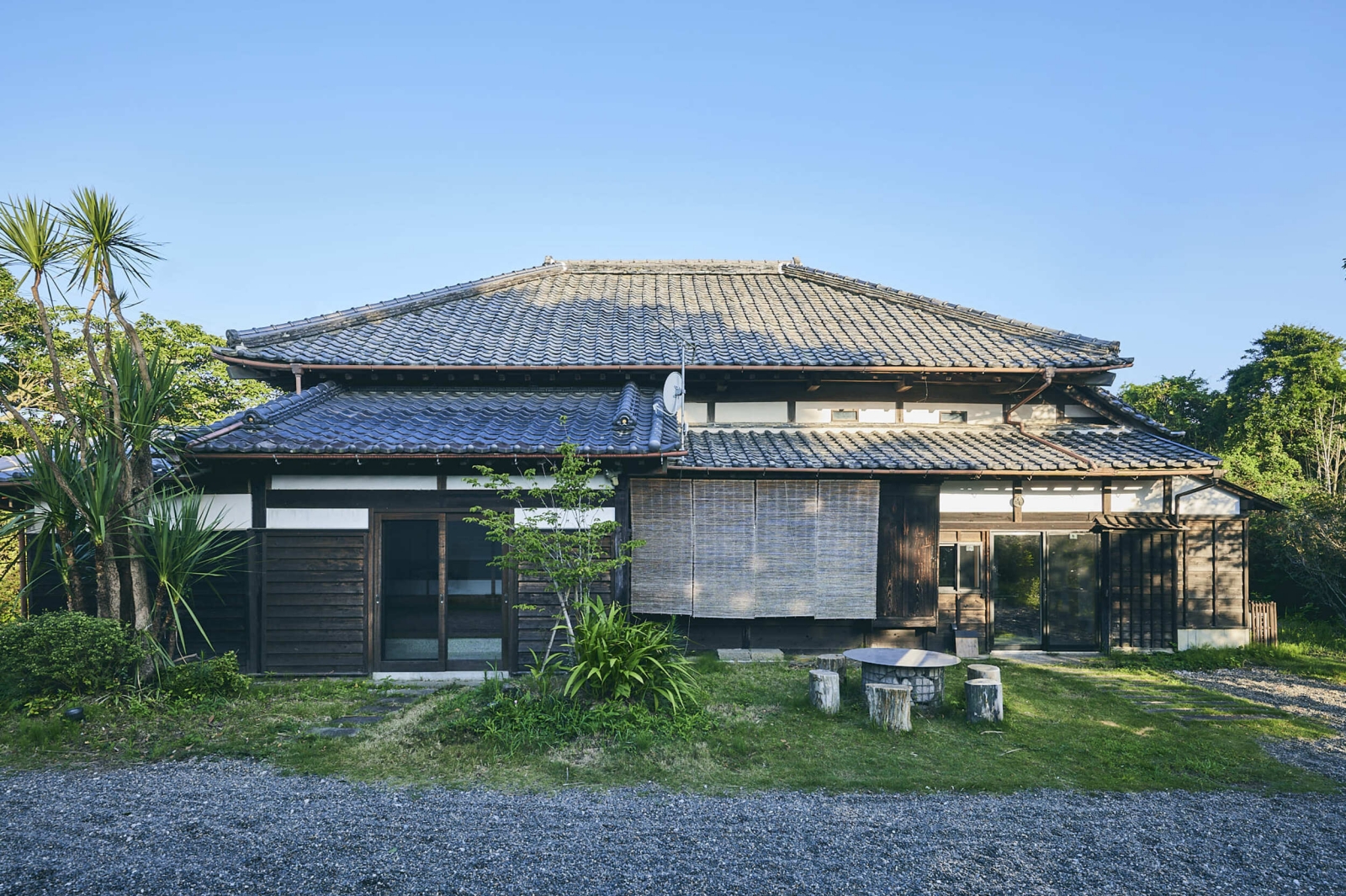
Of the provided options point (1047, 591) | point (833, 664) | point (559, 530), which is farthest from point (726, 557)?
point (1047, 591)

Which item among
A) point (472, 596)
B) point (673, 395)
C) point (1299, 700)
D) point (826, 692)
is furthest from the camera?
point (472, 596)

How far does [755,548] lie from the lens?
9047 millimetres

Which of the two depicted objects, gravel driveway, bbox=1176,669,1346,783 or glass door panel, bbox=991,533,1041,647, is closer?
gravel driveway, bbox=1176,669,1346,783

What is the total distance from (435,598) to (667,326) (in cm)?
636

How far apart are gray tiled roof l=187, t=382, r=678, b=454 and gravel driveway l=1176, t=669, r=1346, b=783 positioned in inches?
258

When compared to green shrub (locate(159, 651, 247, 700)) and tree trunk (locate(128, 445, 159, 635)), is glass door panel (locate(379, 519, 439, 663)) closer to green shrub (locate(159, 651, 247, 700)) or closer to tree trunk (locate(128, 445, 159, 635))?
green shrub (locate(159, 651, 247, 700))

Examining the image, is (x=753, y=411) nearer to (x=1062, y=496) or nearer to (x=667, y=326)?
(x=667, y=326)

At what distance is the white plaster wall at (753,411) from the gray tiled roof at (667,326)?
781 mm

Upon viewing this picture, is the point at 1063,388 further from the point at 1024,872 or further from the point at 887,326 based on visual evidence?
the point at 1024,872

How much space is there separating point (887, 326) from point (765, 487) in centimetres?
434

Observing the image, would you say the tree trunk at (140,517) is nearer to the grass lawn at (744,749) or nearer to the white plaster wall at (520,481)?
the grass lawn at (744,749)

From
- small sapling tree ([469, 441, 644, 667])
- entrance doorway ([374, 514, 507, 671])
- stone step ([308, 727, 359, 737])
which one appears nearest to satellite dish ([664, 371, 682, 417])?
small sapling tree ([469, 441, 644, 667])

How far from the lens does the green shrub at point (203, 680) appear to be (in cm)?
655

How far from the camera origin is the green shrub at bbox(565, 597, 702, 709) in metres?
6.17
